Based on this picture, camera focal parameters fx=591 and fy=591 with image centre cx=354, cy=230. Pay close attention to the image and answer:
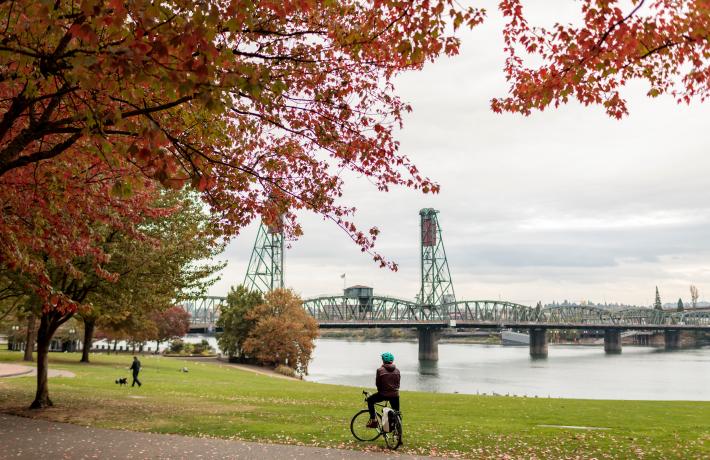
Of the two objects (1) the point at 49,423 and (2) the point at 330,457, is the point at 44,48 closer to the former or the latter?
(2) the point at 330,457

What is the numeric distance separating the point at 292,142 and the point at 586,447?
8575 millimetres

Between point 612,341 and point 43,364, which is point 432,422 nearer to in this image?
point 43,364

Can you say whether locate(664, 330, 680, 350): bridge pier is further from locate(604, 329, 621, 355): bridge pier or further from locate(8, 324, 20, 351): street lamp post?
locate(8, 324, 20, 351): street lamp post

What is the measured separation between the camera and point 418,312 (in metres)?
157

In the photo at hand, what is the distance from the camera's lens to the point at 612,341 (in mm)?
135750

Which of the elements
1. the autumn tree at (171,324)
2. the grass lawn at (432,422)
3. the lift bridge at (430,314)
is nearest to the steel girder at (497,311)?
the lift bridge at (430,314)

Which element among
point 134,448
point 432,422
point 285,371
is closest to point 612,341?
point 285,371

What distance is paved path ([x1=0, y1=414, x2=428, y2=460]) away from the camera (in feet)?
35.7

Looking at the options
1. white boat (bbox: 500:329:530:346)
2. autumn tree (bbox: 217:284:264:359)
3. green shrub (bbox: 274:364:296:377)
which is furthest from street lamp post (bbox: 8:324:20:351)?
white boat (bbox: 500:329:530:346)

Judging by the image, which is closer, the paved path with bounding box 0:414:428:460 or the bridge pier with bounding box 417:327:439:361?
the paved path with bounding box 0:414:428:460

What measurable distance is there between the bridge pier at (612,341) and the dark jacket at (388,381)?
135 meters

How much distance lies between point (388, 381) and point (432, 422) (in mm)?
4838

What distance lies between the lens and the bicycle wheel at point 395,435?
11.7m

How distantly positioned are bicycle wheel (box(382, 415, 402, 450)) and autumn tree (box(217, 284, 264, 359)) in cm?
5360
